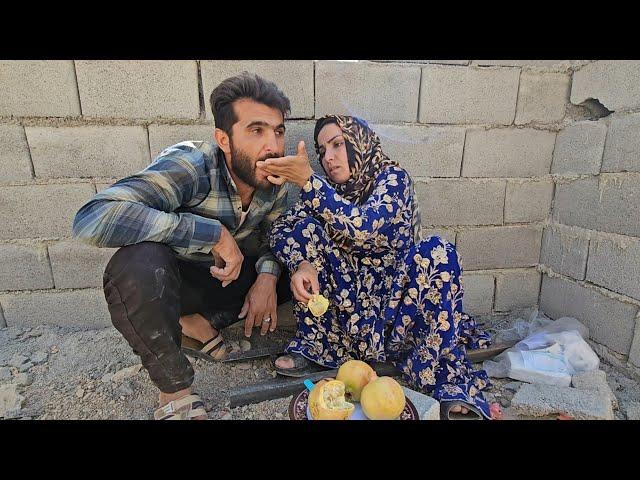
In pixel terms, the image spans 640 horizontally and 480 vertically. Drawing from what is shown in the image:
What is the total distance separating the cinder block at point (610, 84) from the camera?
2.15 meters

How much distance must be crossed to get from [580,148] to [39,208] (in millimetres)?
3459

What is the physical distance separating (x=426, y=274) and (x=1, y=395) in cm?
223

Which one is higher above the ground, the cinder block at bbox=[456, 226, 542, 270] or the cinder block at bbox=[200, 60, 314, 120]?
the cinder block at bbox=[200, 60, 314, 120]

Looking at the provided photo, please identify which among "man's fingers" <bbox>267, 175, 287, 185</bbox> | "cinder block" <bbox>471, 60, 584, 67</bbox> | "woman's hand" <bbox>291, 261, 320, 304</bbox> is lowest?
"woman's hand" <bbox>291, 261, 320, 304</bbox>

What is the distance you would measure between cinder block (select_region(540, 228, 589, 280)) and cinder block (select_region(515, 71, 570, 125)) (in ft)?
2.64

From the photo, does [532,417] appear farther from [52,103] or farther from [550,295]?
[52,103]

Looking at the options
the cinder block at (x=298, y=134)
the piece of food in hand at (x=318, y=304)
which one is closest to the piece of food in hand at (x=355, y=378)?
the piece of food in hand at (x=318, y=304)

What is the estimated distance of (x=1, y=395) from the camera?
196cm

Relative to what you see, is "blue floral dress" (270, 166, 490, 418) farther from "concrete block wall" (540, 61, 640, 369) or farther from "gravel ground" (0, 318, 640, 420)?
"concrete block wall" (540, 61, 640, 369)

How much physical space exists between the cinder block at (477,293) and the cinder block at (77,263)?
8.14ft

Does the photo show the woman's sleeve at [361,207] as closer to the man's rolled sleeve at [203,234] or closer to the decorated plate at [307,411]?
the man's rolled sleeve at [203,234]

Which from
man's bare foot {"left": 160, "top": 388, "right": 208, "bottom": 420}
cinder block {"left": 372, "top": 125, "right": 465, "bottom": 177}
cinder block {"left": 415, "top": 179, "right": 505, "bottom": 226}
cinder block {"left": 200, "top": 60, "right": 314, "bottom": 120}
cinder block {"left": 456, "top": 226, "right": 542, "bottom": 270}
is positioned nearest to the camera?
man's bare foot {"left": 160, "top": 388, "right": 208, "bottom": 420}

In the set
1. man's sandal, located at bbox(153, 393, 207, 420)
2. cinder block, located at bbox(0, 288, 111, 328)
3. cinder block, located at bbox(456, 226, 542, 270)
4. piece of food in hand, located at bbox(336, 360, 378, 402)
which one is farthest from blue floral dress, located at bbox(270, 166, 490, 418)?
cinder block, located at bbox(0, 288, 111, 328)

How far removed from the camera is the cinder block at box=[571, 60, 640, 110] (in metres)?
2.15
